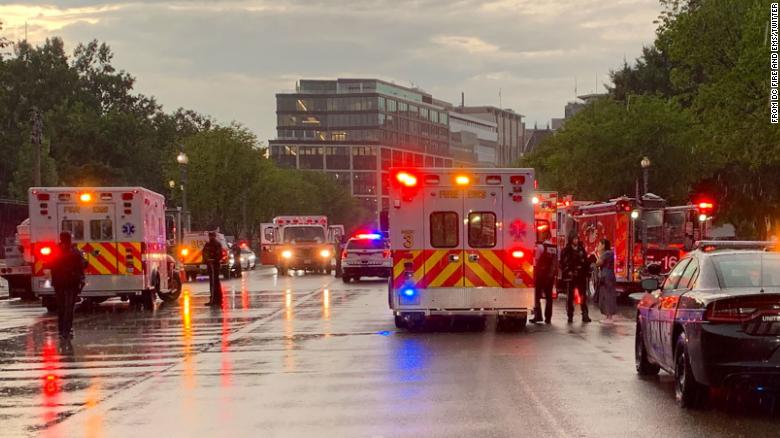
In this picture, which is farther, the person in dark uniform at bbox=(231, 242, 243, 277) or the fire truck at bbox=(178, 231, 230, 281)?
the person in dark uniform at bbox=(231, 242, 243, 277)

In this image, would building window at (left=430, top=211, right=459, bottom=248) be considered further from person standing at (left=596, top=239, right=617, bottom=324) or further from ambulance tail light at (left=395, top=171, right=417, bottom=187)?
person standing at (left=596, top=239, right=617, bottom=324)

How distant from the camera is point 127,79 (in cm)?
13762

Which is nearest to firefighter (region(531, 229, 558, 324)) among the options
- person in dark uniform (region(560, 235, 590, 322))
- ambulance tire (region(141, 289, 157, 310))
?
person in dark uniform (region(560, 235, 590, 322))

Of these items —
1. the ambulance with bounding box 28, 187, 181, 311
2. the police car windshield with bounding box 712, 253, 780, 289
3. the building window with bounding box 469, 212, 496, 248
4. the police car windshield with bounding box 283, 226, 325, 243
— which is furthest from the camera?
the police car windshield with bounding box 283, 226, 325, 243

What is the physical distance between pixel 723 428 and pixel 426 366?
620 centimetres

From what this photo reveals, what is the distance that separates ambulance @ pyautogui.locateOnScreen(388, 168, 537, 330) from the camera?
23344 mm

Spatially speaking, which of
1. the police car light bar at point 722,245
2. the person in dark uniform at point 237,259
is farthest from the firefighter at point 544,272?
the person in dark uniform at point 237,259

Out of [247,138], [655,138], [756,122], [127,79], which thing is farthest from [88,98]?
[756,122]

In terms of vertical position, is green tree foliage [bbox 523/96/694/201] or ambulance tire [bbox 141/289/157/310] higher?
green tree foliage [bbox 523/96/694/201]

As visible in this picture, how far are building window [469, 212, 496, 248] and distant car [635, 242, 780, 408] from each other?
31.5 feet

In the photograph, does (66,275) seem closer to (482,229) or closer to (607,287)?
(482,229)

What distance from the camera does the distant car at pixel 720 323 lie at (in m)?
11.9

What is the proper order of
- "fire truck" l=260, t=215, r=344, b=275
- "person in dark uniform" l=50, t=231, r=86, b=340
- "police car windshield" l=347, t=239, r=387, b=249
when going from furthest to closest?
"fire truck" l=260, t=215, r=344, b=275
"police car windshield" l=347, t=239, r=387, b=249
"person in dark uniform" l=50, t=231, r=86, b=340

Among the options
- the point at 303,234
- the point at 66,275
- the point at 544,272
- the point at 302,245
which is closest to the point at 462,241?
the point at 544,272
